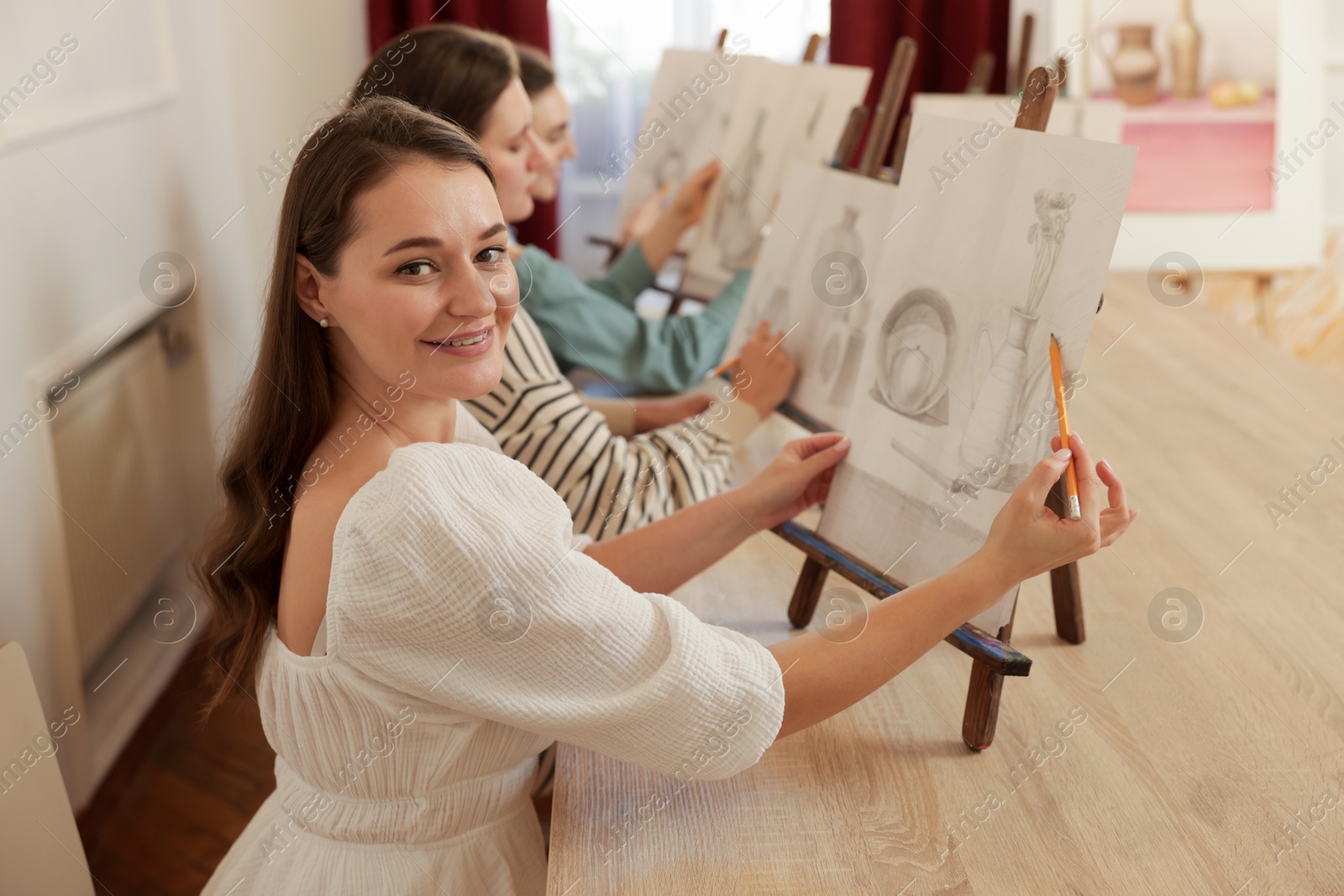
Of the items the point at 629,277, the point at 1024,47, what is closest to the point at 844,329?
the point at 629,277

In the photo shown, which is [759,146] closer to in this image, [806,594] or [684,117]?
[684,117]

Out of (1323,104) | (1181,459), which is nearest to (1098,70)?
(1323,104)

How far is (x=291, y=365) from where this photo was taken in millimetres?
938

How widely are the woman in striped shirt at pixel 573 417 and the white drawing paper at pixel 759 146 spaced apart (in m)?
0.62

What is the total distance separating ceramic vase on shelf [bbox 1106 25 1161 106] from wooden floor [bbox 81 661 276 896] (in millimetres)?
2546

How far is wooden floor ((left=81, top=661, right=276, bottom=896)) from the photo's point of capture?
65.5 inches

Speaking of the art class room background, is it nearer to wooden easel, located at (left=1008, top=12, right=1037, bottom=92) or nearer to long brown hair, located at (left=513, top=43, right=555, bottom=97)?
long brown hair, located at (left=513, top=43, right=555, bottom=97)

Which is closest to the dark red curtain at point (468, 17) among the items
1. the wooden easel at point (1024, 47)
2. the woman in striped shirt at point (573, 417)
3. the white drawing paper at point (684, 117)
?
the white drawing paper at point (684, 117)

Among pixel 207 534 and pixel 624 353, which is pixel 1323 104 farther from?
pixel 207 534

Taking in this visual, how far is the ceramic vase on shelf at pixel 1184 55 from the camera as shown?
2.73m

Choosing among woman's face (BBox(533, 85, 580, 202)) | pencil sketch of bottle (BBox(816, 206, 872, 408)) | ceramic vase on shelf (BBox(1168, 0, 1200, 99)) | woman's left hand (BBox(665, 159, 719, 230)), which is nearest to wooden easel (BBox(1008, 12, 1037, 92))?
ceramic vase on shelf (BBox(1168, 0, 1200, 99))

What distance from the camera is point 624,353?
1919 millimetres

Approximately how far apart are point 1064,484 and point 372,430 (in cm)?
59

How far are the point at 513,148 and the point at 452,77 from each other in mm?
155
